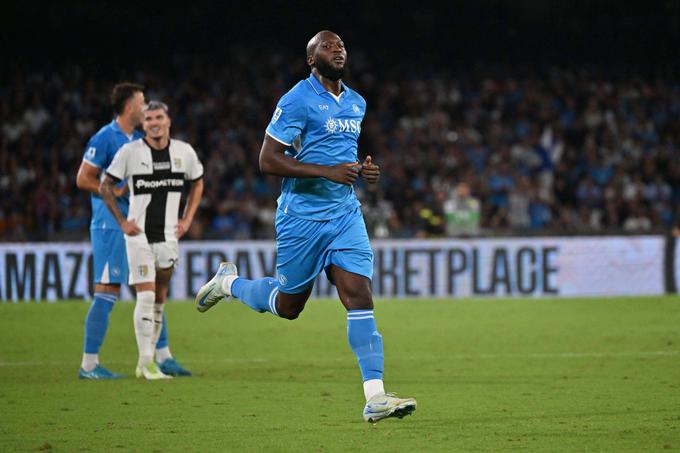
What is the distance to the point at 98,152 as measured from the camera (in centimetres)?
977

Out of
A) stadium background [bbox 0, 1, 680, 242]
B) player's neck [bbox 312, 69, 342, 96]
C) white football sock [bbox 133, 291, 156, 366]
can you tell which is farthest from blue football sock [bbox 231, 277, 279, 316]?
stadium background [bbox 0, 1, 680, 242]

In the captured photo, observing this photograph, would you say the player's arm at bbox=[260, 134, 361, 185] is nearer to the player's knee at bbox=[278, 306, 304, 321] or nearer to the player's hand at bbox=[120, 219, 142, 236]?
the player's knee at bbox=[278, 306, 304, 321]

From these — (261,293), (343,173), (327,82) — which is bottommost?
(261,293)

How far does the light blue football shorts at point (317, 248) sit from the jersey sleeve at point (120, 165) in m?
2.60

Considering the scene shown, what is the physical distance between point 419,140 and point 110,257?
17.0 m

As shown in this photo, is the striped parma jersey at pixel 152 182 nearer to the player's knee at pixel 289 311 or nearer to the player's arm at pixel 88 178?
the player's arm at pixel 88 178

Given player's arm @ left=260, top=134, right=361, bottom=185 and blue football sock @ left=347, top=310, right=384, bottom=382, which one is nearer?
blue football sock @ left=347, top=310, right=384, bottom=382

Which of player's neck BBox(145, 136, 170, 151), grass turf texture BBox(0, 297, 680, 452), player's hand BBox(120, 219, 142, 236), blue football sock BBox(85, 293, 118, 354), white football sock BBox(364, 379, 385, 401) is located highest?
player's neck BBox(145, 136, 170, 151)

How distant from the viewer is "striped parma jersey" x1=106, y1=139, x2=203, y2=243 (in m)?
9.47

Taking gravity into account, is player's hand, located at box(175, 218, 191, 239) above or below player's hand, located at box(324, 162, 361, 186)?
below

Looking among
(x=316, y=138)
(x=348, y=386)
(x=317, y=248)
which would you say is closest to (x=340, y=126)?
(x=316, y=138)

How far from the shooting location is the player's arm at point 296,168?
22.4 feet

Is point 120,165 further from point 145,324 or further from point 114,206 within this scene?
point 145,324

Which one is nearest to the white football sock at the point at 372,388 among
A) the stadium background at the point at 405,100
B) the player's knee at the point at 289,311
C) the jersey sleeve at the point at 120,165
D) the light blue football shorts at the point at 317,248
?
the light blue football shorts at the point at 317,248
